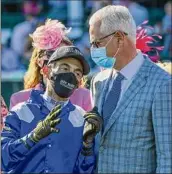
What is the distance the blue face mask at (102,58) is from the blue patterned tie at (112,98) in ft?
0.26

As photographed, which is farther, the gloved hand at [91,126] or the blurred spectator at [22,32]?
the blurred spectator at [22,32]

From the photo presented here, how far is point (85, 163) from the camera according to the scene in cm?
Result: 448

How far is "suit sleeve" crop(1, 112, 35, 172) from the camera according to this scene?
14.3 feet

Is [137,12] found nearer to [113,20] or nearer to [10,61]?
[10,61]

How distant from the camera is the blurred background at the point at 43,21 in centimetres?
1254

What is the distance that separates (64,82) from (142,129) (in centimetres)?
50

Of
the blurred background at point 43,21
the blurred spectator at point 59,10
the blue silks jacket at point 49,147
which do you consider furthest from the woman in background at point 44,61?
the blurred spectator at point 59,10

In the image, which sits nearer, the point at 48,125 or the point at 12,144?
the point at 48,125

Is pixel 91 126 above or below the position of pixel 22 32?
above

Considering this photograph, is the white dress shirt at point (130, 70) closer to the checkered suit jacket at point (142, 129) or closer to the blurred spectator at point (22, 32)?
the checkered suit jacket at point (142, 129)

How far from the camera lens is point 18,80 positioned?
11.7m

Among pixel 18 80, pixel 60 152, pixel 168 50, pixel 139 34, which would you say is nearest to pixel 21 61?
pixel 18 80

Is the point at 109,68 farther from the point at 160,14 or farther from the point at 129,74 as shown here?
the point at 160,14

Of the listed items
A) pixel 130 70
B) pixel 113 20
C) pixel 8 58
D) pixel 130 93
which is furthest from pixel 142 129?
pixel 8 58
